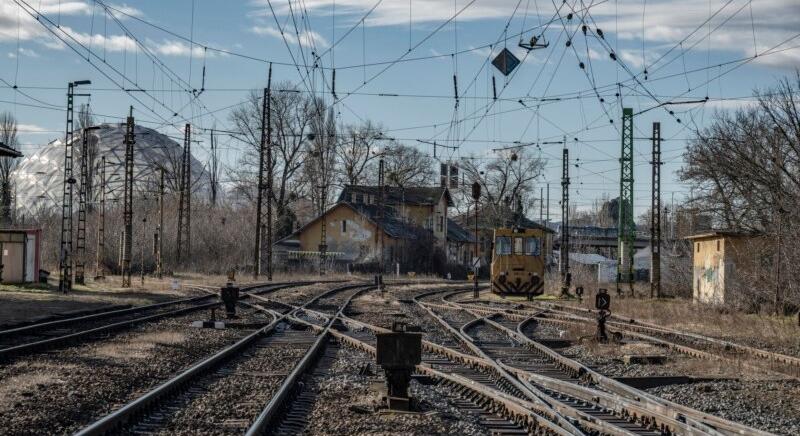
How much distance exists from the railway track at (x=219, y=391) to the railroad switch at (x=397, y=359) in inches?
48.9

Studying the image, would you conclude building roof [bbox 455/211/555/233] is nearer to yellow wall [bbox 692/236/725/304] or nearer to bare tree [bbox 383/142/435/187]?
bare tree [bbox 383/142/435/187]

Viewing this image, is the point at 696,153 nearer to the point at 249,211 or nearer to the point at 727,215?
the point at 727,215

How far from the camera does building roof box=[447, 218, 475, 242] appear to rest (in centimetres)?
9525

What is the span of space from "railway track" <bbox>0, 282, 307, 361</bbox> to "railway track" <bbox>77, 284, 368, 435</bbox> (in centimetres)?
302

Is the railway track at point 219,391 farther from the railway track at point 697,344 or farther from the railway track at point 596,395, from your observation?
the railway track at point 697,344

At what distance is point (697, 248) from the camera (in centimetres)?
3694

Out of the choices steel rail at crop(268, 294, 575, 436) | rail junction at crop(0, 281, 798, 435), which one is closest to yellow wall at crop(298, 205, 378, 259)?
rail junction at crop(0, 281, 798, 435)

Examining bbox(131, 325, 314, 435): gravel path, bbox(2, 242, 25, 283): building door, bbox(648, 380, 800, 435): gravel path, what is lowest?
bbox(648, 380, 800, 435): gravel path

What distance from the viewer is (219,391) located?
11.6 meters

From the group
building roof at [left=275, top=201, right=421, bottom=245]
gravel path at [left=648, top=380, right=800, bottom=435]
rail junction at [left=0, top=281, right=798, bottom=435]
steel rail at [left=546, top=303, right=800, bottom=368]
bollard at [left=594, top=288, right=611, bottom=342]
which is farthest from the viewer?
building roof at [left=275, top=201, right=421, bottom=245]

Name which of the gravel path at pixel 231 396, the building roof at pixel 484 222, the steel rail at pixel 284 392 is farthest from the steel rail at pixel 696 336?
the building roof at pixel 484 222

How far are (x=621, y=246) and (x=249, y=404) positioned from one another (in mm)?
35751

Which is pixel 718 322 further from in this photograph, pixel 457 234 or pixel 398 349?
pixel 457 234

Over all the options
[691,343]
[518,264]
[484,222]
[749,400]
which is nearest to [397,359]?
[749,400]
